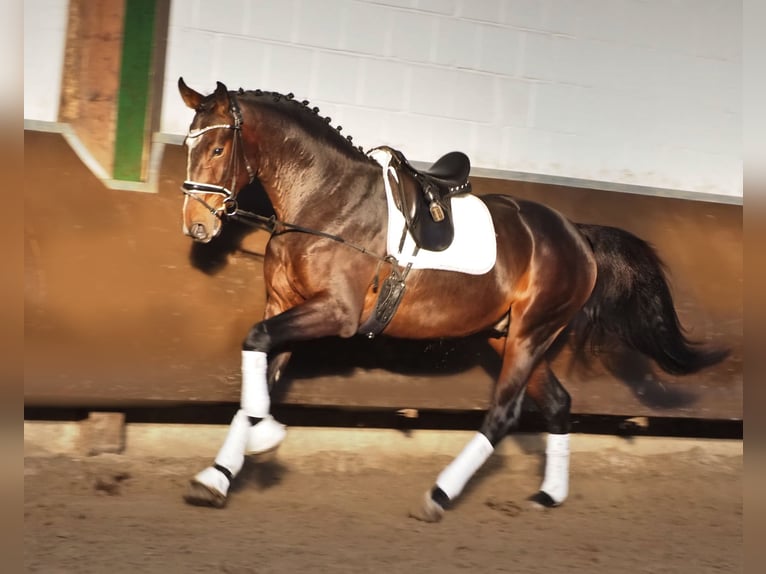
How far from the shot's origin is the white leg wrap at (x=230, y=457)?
11.6 ft

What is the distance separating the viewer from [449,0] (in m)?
4.71

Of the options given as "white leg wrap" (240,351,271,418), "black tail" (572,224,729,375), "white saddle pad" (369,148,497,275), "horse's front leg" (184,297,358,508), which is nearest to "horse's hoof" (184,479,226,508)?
"horse's front leg" (184,297,358,508)

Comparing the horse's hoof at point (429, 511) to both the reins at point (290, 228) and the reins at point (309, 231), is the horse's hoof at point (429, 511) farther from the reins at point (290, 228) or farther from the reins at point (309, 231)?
the reins at point (309, 231)

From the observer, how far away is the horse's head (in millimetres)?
3543

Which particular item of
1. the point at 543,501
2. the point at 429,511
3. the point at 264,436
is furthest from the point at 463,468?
the point at 264,436

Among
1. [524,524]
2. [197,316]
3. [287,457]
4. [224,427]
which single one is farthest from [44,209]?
[524,524]

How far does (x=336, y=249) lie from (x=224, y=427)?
4.69 ft

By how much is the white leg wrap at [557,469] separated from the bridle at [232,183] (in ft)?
7.09

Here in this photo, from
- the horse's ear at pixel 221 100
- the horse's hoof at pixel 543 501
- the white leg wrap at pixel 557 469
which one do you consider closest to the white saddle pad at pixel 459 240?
the horse's ear at pixel 221 100

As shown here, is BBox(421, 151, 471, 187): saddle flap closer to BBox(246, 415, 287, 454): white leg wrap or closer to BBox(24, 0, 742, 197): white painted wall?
BBox(24, 0, 742, 197): white painted wall

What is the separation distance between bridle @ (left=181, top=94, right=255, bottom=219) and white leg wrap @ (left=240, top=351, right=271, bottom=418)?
2.28 ft

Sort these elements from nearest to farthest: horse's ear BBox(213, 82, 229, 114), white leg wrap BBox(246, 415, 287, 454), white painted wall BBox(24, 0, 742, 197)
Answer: white leg wrap BBox(246, 415, 287, 454) < horse's ear BBox(213, 82, 229, 114) < white painted wall BBox(24, 0, 742, 197)

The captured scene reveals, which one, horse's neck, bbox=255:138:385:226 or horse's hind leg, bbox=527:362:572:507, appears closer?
horse's neck, bbox=255:138:385:226

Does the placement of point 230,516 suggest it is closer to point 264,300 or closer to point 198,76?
point 264,300
